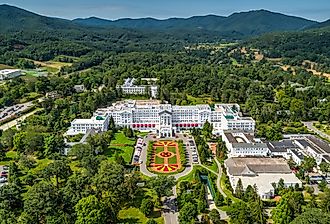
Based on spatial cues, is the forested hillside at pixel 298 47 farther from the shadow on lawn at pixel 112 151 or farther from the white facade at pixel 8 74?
the white facade at pixel 8 74

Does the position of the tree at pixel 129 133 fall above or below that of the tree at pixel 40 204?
below

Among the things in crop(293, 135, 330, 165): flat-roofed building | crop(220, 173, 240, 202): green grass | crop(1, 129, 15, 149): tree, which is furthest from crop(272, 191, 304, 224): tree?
crop(1, 129, 15, 149): tree

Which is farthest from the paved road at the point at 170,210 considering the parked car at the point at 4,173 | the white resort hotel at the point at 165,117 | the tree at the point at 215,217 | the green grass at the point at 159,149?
the white resort hotel at the point at 165,117

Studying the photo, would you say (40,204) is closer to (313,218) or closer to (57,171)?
(57,171)

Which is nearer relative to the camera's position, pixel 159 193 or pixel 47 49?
pixel 159 193

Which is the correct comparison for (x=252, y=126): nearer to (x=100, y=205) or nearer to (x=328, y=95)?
(x=328, y=95)

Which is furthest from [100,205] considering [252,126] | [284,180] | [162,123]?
[252,126]
